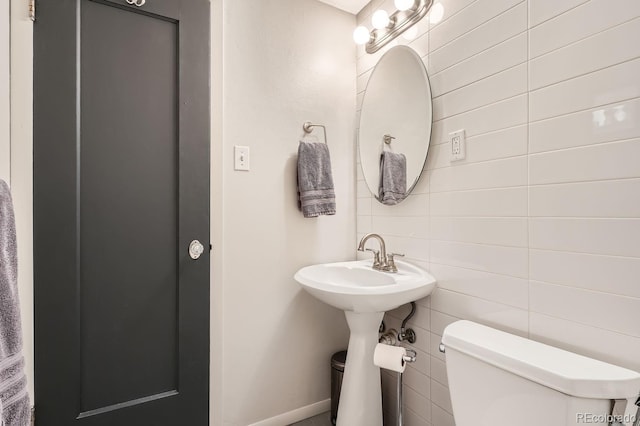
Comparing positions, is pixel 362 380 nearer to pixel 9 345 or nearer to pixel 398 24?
pixel 9 345

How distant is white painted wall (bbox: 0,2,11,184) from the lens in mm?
1025

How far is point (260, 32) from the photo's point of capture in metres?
1.57

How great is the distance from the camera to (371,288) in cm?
119

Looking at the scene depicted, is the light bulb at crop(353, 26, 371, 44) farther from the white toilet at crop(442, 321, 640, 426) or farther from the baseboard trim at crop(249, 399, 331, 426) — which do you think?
the baseboard trim at crop(249, 399, 331, 426)

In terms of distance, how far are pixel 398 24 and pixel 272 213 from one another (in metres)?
1.11

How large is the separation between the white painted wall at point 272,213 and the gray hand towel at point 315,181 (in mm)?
73

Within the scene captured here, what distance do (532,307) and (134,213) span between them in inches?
58.8

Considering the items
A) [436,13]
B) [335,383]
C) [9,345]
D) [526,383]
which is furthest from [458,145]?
[9,345]

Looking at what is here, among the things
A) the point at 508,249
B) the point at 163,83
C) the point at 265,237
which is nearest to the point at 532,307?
the point at 508,249

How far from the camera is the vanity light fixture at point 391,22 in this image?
1.40 m

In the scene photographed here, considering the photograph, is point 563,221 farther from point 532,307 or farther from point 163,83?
point 163,83

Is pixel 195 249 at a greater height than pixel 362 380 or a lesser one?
greater

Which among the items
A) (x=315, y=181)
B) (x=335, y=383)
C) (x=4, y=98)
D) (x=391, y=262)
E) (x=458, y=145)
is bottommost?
(x=335, y=383)

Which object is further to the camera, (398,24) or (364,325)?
(398,24)
